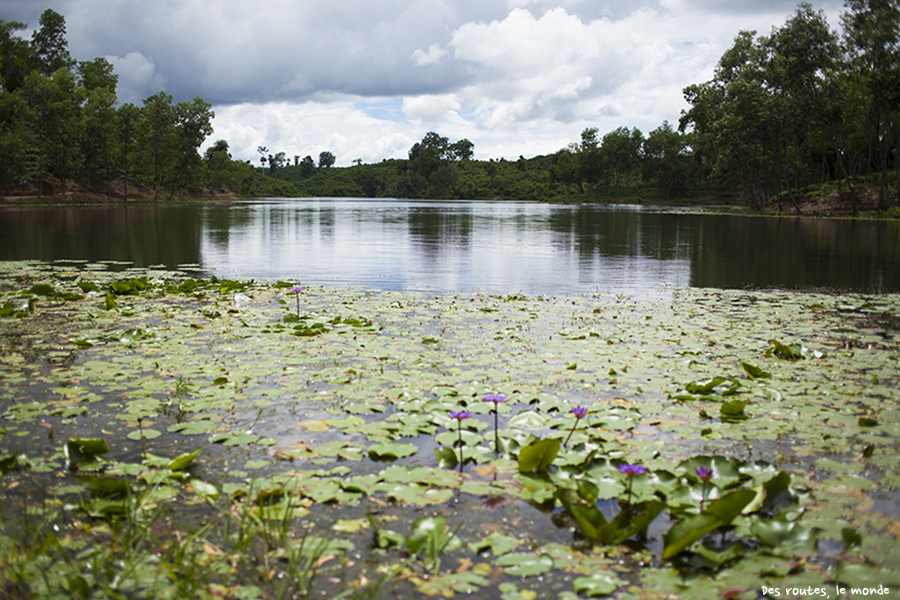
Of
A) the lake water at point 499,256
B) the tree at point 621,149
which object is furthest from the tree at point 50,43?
the tree at point 621,149

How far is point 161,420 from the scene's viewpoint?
474cm

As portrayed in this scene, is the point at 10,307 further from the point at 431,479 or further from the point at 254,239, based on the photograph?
the point at 254,239

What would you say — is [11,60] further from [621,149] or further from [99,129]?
[621,149]

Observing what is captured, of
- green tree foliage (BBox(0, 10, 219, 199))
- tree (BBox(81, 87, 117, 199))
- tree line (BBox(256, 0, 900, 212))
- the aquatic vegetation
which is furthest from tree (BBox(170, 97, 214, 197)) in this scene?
the aquatic vegetation

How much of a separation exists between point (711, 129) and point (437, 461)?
204ft

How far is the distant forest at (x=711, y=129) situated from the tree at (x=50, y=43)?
0.14 metres

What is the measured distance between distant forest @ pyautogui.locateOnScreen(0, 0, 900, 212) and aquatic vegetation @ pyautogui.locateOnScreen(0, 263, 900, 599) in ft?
19.4

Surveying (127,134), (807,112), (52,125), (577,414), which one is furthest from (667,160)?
(577,414)

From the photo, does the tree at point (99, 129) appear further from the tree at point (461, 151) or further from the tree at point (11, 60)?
the tree at point (461, 151)

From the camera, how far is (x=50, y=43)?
248 feet

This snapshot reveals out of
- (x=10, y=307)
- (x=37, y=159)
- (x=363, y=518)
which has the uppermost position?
(x=37, y=159)

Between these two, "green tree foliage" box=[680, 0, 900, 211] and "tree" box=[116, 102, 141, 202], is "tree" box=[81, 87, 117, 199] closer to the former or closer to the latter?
"tree" box=[116, 102, 141, 202]

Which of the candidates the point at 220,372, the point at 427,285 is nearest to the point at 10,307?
the point at 220,372

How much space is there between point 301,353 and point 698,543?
483 cm
